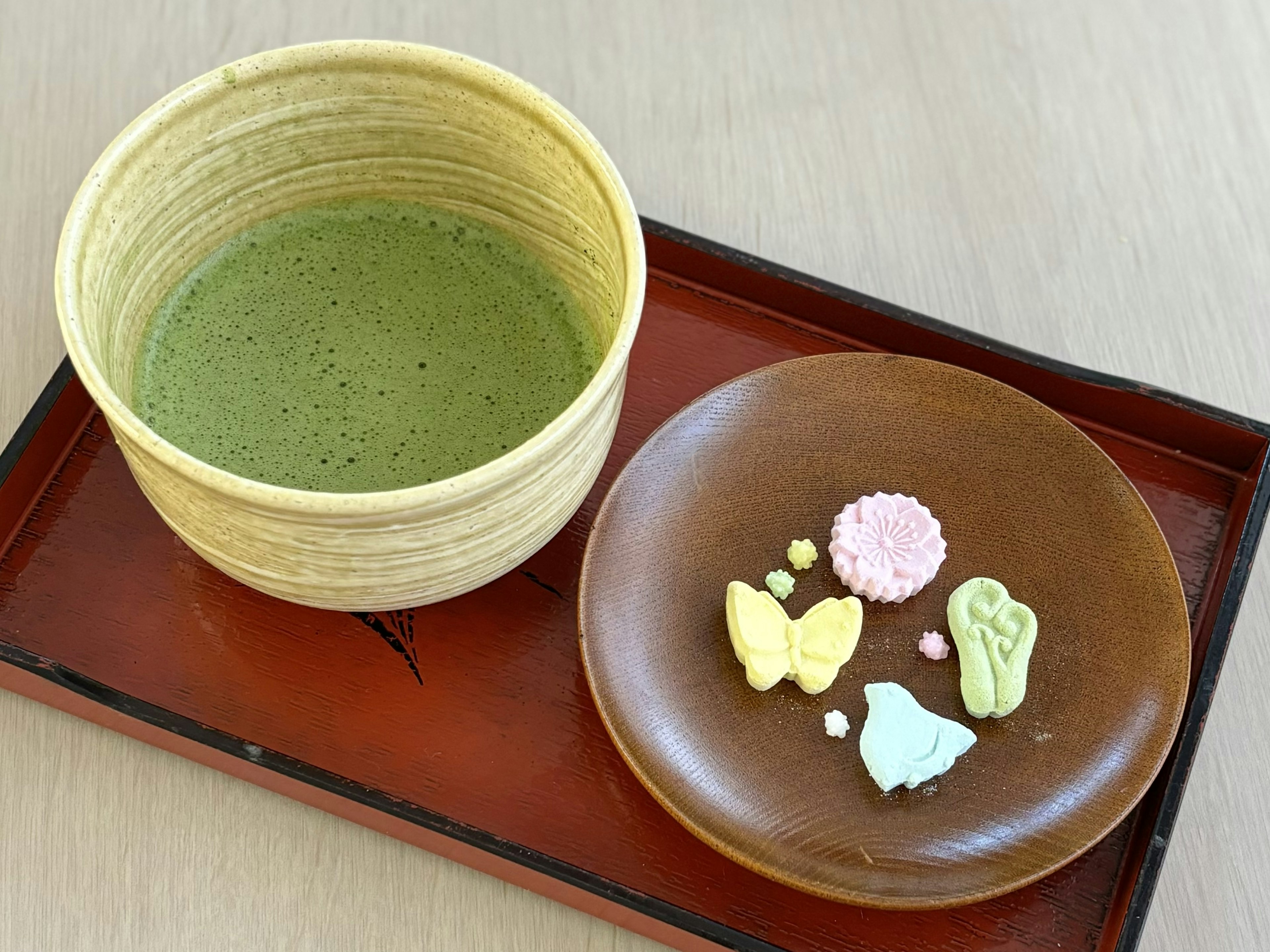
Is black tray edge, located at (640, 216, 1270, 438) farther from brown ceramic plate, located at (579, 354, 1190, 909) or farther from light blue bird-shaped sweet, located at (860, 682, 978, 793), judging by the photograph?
light blue bird-shaped sweet, located at (860, 682, 978, 793)

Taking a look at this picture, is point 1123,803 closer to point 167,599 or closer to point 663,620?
point 663,620

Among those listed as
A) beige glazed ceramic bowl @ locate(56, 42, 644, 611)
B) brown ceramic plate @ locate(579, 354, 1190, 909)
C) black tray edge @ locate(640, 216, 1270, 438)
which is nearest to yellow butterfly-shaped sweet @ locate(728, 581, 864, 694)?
brown ceramic plate @ locate(579, 354, 1190, 909)

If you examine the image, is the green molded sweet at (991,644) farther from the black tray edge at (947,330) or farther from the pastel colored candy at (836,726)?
the black tray edge at (947,330)

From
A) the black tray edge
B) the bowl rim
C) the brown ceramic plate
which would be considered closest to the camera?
the bowl rim

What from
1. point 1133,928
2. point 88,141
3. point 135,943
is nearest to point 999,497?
point 1133,928

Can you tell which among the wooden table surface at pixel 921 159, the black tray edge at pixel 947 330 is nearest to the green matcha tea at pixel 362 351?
the black tray edge at pixel 947 330

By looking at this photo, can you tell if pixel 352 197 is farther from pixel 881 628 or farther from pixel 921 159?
pixel 921 159

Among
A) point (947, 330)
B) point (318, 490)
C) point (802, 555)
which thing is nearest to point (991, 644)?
point (802, 555)
